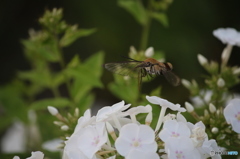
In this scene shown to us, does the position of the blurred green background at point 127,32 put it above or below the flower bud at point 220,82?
above

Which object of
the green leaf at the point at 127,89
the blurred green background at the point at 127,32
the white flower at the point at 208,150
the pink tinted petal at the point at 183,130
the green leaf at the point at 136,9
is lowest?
the white flower at the point at 208,150

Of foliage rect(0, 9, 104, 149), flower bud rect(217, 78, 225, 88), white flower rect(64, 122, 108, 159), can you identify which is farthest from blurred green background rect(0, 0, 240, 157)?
white flower rect(64, 122, 108, 159)

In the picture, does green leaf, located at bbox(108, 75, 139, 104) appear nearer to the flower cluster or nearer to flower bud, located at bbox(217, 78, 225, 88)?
flower bud, located at bbox(217, 78, 225, 88)

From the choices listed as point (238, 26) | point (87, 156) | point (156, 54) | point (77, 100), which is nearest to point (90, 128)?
point (87, 156)

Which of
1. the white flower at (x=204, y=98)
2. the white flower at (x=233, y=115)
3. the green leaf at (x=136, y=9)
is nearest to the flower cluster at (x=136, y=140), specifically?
the white flower at (x=233, y=115)

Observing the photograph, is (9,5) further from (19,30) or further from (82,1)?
(82,1)

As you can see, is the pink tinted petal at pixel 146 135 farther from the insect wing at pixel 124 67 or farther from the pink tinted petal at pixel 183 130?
the insect wing at pixel 124 67

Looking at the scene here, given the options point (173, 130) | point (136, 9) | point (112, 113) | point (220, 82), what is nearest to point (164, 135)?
point (173, 130)
